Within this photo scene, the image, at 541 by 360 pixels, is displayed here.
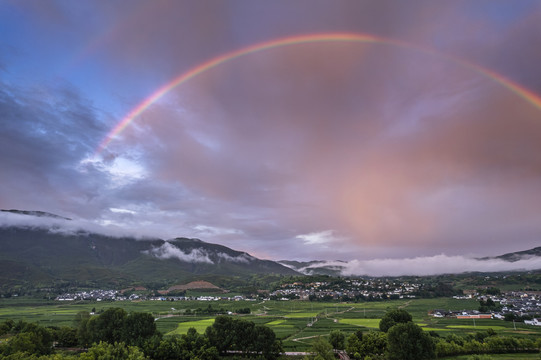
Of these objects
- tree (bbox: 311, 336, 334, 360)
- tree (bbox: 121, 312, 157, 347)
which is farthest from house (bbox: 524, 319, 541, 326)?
tree (bbox: 121, 312, 157, 347)

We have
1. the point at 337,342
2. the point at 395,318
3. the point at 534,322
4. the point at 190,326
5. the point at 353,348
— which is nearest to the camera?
the point at 353,348

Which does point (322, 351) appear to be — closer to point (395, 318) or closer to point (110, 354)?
point (395, 318)

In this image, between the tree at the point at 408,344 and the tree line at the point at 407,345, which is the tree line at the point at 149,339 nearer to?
the tree line at the point at 407,345

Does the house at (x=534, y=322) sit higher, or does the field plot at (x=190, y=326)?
the field plot at (x=190, y=326)

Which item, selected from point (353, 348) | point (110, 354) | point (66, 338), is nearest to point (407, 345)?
point (353, 348)

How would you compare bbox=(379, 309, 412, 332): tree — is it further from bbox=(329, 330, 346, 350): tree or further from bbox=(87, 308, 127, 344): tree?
bbox=(87, 308, 127, 344): tree

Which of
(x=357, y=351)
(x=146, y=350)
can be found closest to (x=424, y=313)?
(x=357, y=351)

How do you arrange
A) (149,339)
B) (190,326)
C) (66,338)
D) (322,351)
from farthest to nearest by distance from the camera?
(190,326) → (66,338) → (149,339) → (322,351)

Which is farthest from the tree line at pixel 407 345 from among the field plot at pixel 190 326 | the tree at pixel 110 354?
the field plot at pixel 190 326
